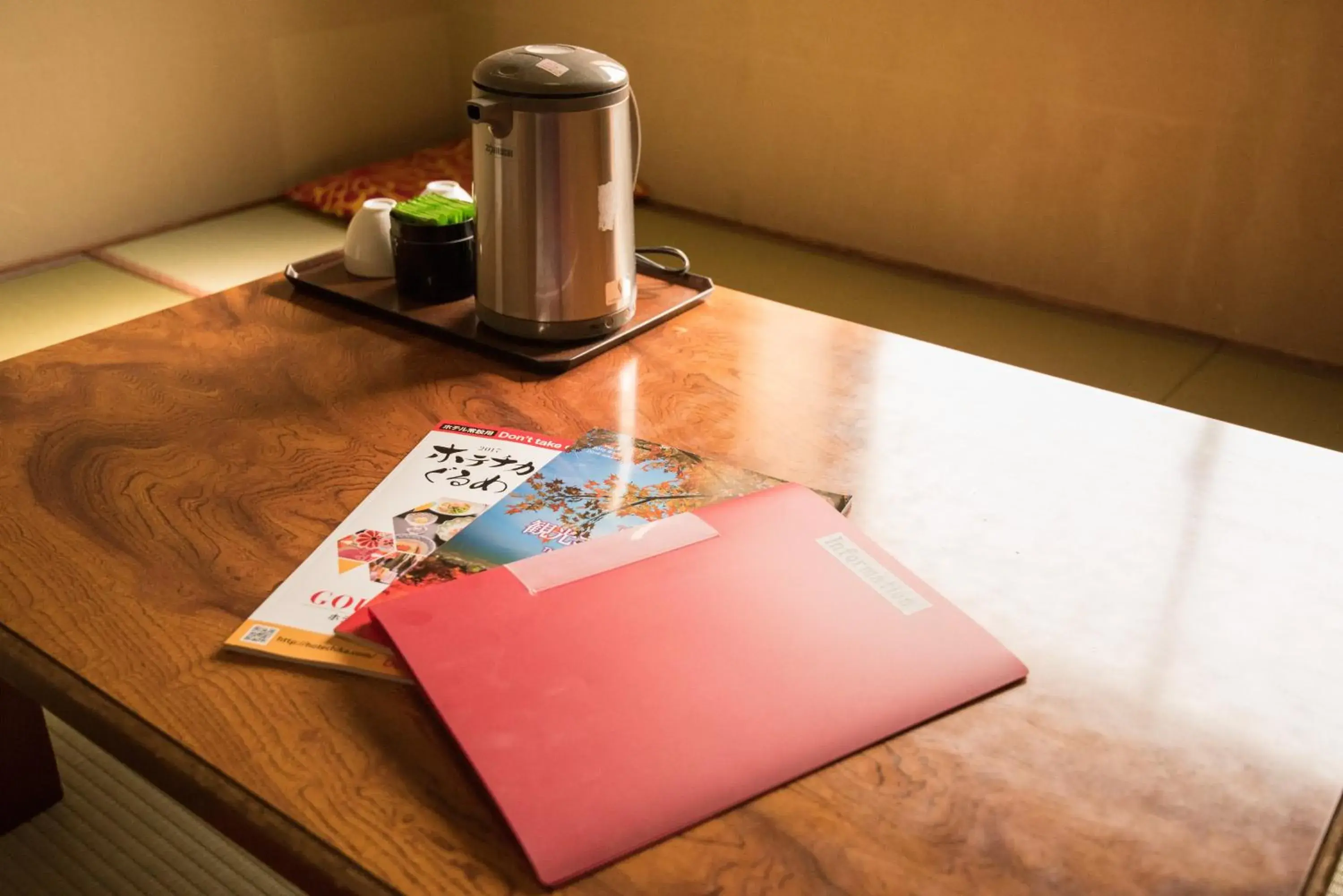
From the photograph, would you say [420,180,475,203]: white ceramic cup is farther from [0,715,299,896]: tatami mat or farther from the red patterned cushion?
the red patterned cushion

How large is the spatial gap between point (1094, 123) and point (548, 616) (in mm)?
2056

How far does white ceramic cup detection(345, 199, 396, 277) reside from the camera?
4.79 feet

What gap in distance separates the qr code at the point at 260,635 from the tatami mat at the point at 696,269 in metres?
0.63

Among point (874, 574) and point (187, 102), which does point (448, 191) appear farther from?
point (187, 102)

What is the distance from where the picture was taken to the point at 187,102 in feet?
9.45

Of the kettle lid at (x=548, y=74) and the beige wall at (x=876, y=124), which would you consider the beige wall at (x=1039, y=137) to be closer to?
the beige wall at (x=876, y=124)

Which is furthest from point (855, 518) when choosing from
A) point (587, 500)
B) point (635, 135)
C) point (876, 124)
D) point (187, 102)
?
point (187, 102)

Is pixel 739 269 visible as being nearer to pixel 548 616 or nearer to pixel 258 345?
pixel 258 345

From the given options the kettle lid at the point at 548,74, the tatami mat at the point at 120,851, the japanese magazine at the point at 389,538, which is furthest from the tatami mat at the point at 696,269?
the kettle lid at the point at 548,74

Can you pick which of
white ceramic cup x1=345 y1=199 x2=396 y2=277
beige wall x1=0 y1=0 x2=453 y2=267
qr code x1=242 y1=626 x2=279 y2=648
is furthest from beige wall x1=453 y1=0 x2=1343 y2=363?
qr code x1=242 y1=626 x2=279 y2=648

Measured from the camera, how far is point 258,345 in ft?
4.36

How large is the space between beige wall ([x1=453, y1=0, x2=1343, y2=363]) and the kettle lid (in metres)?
1.57

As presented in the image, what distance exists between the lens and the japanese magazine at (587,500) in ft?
3.08

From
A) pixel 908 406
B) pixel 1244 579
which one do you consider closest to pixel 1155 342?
pixel 908 406
